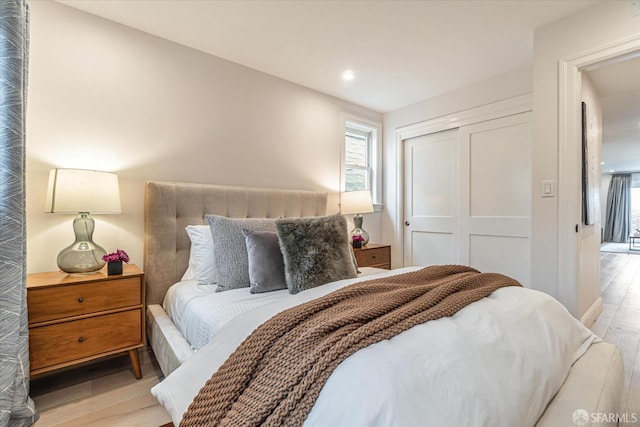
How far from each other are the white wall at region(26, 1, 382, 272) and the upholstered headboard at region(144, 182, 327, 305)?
18 cm

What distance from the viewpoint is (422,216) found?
3.77m

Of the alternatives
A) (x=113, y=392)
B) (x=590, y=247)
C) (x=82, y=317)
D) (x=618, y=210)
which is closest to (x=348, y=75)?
(x=590, y=247)

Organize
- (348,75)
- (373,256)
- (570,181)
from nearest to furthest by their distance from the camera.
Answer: (570,181), (348,75), (373,256)

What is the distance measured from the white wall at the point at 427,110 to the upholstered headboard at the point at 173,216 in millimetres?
2074

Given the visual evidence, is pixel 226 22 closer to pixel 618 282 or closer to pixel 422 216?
pixel 422 216

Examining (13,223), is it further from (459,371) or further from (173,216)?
(459,371)

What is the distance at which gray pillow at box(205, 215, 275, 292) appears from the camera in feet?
6.04

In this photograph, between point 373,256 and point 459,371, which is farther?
point 373,256

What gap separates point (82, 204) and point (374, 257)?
2536 millimetres

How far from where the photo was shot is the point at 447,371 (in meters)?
0.81

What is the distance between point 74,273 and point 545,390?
2338 millimetres

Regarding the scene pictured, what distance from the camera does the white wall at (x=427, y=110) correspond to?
2.95 m

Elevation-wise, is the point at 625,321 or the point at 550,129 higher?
the point at 550,129

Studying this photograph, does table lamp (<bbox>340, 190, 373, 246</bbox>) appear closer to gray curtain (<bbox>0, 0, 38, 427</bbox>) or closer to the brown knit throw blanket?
the brown knit throw blanket
